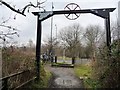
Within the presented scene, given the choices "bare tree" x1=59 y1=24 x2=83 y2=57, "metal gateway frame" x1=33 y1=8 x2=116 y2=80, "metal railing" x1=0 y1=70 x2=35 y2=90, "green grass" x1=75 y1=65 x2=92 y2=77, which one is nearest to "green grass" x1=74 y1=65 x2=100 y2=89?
"green grass" x1=75 y1=65 x2=92 y2=77

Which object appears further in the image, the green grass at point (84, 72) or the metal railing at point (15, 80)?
the green grass at point (84, 72)

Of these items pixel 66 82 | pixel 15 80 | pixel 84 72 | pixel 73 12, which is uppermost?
pixel 73 12

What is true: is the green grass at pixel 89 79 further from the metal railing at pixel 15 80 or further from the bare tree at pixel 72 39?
the bare tree at pixel 72 39

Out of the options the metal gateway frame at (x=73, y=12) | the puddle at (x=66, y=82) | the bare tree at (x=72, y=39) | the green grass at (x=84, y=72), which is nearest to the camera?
the metal gateway frame at (x=73, y=12)

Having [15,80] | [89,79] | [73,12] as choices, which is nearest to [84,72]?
[89,79]

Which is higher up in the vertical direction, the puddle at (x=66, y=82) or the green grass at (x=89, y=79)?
the green grass at (x=89, y=79)

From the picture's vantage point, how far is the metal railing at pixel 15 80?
793cm

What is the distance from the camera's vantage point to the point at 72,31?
4434 centimetres

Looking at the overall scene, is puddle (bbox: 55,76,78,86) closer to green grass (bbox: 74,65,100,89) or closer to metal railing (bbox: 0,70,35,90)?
green grass (bbox: 74,65,100,89)

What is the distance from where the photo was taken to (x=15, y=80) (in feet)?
31.9

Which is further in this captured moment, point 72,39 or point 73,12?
point 72,39

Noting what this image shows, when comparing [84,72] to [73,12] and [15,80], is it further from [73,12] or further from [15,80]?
[15,80]

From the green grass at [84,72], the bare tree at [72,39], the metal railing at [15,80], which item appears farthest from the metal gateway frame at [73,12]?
the bare tree at [72,39]

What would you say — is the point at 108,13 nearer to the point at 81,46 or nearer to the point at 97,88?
the point at 97,88
